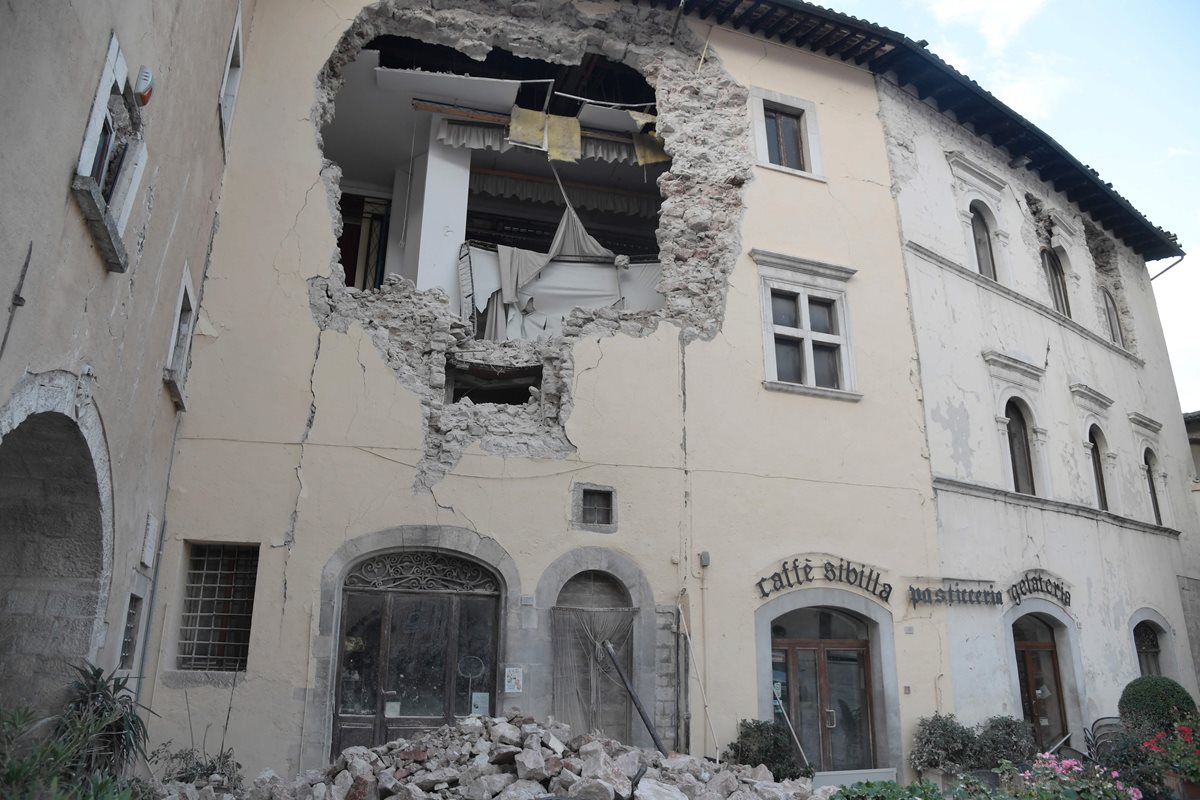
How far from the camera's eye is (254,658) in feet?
28.1

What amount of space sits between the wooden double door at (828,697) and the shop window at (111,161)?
796 cm

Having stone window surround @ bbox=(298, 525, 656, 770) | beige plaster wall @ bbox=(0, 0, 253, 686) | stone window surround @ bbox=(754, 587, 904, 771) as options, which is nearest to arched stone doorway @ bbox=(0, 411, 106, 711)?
beige plaster wall @ bbox=(0, 0, 253, 686)

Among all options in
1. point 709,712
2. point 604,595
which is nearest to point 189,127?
point 604,595

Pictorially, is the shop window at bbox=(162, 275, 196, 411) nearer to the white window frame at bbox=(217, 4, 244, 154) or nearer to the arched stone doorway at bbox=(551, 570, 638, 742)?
the white window frame at bbox=(217, 4, 244, 154)

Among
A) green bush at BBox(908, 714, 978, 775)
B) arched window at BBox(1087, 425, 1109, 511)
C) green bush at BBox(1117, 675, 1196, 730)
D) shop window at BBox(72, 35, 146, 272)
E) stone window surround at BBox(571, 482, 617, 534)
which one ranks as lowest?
green bush at BBox(908, 714, 978, 775)

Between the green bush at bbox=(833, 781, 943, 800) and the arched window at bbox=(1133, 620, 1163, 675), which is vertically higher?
the arched window at bbox=(1133, 620, 1163, 675)

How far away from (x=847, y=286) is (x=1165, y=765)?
6549mm

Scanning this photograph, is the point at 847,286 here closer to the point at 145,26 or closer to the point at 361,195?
the point at 361,195

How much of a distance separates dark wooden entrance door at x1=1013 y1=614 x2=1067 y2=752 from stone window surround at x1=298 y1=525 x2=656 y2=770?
18.7 ft

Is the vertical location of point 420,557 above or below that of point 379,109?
below

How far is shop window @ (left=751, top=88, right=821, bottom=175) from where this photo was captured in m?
12.5

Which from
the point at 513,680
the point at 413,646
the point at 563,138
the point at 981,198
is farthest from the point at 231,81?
the point at 981,198

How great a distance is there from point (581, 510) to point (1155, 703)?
27.8 feet

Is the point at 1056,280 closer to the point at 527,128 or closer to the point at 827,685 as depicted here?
the point at 827,685
